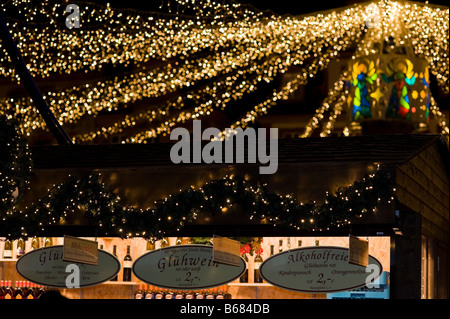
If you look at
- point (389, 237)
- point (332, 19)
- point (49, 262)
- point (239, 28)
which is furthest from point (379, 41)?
point (49, 262)

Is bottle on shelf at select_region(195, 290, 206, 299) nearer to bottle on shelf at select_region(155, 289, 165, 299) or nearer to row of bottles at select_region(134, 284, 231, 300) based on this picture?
row of bottles at select_region(134, 284, 231, 300)

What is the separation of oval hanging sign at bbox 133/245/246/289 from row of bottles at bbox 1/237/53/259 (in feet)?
4.37

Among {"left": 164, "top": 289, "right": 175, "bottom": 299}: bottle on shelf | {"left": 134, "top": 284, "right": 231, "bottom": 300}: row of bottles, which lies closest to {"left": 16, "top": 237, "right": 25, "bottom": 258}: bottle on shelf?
{"left": 134, "top": 284, "right": 231, "bottom": 300}: row of bottles

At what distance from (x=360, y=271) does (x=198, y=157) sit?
216cm

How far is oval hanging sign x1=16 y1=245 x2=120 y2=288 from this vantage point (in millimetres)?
11023

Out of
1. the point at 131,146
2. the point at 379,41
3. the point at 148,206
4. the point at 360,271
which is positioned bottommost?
the point at 360,271

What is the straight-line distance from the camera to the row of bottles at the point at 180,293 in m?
11.8

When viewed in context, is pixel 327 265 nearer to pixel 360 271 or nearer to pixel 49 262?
pixel 360 271

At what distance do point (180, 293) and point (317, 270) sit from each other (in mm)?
2308

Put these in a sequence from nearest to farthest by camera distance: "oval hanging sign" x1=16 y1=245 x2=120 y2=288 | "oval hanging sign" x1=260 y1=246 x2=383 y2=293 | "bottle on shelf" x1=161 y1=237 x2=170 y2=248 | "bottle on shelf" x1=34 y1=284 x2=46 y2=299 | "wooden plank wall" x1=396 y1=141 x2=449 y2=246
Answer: "oval hanging sign" x1=260 y1=246 x2=383 y2=293, "wooden plank wall" x1=396 y1=141 x2=449 y2=246, "oval hanging sign" x1=16 y1=245 x2=120 y2=288, "bottle on shelf" x1=161 y1=237 x2=170 y2=248, "bottle on shelf" x1=34 y1=284 x2=46 y2=299

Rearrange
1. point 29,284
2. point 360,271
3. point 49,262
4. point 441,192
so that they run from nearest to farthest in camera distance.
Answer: point 360,271 → point 49,262 → point 29,284 → point 441,192

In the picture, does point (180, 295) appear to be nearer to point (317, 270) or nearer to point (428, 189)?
point (317, 270)

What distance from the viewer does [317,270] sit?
1041cm

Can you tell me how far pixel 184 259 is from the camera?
35.6 ft
